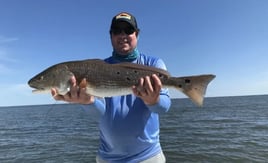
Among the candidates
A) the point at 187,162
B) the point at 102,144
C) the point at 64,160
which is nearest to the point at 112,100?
the point at 102,144

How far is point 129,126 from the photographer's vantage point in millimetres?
4199

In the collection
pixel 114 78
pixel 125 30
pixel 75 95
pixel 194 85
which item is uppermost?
pixel 125 30

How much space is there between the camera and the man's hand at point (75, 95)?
413cm

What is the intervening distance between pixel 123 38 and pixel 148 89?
37.4 inches

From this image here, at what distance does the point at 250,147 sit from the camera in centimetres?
2442

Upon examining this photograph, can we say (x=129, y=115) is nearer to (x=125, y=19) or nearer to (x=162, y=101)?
(x=162, y=101)

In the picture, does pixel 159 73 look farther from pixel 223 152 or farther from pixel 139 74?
pixel 223 152

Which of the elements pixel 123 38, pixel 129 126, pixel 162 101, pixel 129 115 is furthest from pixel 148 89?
pixel 123 38

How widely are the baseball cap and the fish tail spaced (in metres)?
0.99

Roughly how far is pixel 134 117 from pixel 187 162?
17.4 m

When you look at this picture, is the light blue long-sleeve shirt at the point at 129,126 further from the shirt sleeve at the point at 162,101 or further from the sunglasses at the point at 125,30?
the sunglasses at the point at 125,30

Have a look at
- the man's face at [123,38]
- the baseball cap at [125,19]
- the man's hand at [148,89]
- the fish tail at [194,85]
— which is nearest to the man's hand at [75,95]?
the man's hand at [148,89]

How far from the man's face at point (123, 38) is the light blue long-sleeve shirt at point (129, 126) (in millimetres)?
705

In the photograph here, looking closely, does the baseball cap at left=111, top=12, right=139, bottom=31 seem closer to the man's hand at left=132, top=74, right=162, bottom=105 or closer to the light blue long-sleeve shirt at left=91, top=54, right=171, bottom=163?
the man's hand at left=132, top=74, right=162, bottom=105
